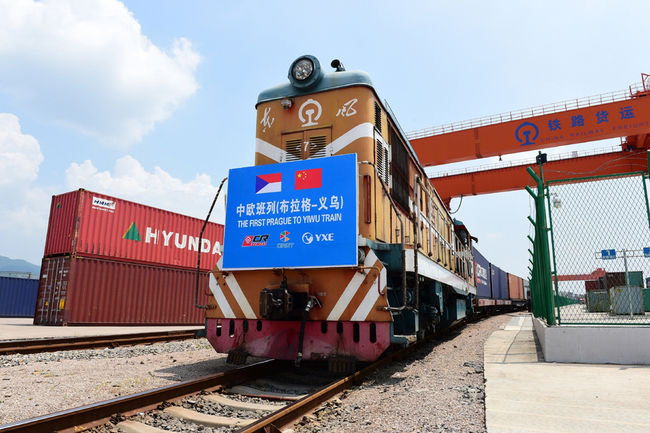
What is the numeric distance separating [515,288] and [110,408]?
29.2m

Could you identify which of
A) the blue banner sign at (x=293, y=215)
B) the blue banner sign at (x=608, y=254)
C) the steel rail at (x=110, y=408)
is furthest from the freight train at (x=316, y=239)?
the blue banner sign at (x=608, y=254)

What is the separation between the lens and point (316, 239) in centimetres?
455

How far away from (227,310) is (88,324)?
33.5ft

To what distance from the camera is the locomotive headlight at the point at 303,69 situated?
536 cm

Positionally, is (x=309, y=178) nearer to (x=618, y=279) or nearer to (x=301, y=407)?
(x=301, y=407)

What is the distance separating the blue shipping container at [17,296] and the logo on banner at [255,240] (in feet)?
68.5

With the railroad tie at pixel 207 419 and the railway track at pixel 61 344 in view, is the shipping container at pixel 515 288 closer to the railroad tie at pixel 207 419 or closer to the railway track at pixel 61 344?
the railway track at pixel 61 344

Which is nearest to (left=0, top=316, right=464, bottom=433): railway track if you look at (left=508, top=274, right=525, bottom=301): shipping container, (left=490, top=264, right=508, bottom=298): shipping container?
(left=490, top=264, right=508, bottom=298): shipping container

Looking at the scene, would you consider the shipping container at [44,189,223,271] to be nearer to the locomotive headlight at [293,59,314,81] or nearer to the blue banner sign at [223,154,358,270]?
the blue banner sign at [223,154,358,270]

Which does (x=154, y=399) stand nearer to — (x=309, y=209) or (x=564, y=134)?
(x=309, y=209)

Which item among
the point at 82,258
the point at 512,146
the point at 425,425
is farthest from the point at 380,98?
the point at 82,258

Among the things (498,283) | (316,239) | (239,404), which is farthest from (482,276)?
(239,404)

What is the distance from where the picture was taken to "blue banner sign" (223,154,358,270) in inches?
177

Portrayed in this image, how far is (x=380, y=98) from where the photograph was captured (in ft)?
18.1
